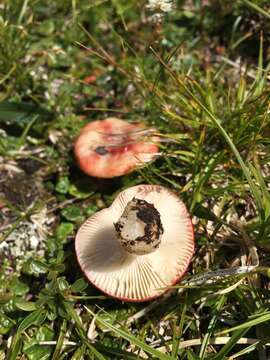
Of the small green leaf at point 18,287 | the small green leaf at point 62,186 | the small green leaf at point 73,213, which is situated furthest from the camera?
the small green leaf at point 62,186

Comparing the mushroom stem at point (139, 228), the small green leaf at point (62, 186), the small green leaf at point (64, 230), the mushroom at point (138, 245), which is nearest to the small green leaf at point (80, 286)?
the mushroom at point (138, 245)

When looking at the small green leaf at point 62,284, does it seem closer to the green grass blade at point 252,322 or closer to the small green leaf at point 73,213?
the small green leaf at point 73,213

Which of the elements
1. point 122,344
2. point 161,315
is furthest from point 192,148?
point 122,344

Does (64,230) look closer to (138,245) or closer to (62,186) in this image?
(62,186)

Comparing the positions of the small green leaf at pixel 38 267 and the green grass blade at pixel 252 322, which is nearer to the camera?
the green grass blade at pixel 252 322

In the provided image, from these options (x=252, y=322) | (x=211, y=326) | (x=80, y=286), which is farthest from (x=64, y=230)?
(x=252, y=322)

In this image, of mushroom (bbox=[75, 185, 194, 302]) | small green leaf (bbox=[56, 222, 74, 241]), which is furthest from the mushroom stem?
small green leaf (bbox=[56, 222, 74, 241])

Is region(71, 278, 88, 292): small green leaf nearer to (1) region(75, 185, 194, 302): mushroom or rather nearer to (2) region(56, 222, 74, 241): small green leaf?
(1) region(75, 185, 194, 302): mushroom
